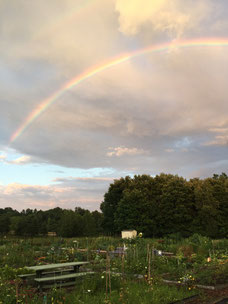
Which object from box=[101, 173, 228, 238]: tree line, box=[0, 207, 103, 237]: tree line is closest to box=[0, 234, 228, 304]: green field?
box=[101, 173, 228, 238]: tree line

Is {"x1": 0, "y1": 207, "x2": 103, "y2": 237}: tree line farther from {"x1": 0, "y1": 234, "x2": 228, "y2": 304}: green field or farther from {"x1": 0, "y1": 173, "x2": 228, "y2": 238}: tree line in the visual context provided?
{"x1": 0, "y1": 234, "x2": 228, "y2": 304}: green field

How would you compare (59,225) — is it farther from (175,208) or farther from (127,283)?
(127,283)

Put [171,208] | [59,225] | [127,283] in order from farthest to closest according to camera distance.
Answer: [59,225] → [171,208] → [127,283]

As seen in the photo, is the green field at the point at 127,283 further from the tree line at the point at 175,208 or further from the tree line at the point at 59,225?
the tree line at the point at 59,225

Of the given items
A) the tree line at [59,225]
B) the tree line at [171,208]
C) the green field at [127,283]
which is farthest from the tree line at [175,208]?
the green field at [127,283]

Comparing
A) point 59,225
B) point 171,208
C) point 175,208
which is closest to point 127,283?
point 175,208

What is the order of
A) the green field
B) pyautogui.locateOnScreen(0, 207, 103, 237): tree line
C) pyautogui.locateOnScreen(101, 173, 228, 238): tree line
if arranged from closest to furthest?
the green field → pyautogui.locateOnScreen(101, 173, 228, 238): tree line → pyautogui.locateOnScreen(0, 207, 103, 237): tree line

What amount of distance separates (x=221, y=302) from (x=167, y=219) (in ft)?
82.3

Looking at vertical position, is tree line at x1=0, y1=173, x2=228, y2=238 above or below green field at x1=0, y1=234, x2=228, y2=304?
above

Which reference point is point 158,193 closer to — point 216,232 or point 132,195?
point 132,195

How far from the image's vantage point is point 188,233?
29.1 m

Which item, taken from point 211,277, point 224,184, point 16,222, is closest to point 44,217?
point 16,222

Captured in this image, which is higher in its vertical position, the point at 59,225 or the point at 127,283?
the point at 127,283

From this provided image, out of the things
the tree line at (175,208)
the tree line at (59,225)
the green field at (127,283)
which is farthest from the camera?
the tree line at (59,225)
